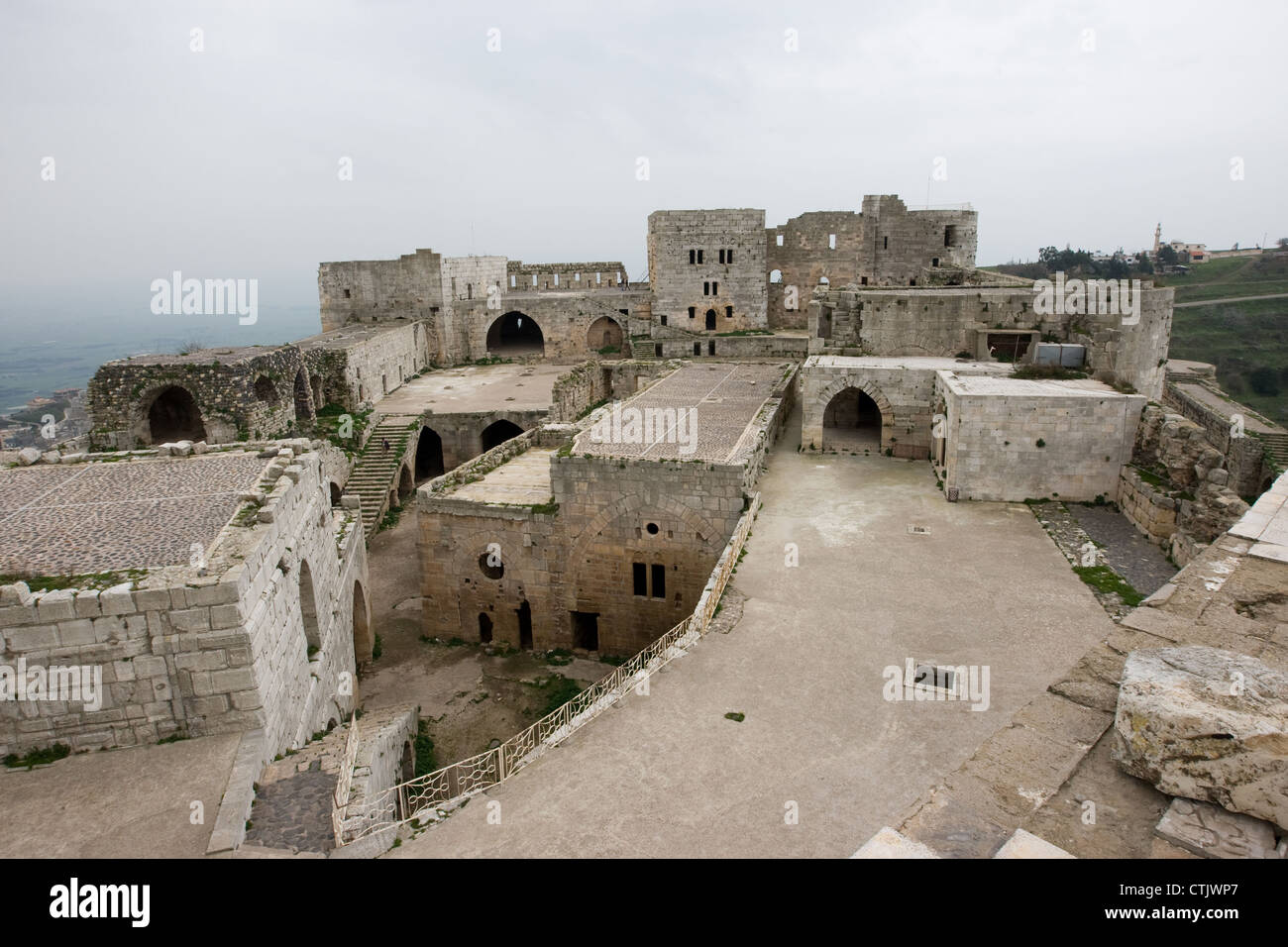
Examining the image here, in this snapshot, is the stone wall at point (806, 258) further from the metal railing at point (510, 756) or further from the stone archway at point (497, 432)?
the metal railing at point (510, 756)

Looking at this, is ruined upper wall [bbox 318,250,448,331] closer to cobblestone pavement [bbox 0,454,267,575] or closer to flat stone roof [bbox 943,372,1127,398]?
flat stone roof [bbox 943,372,1127,398]

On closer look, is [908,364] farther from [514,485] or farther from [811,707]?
[811,707]

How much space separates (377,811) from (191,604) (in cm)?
245

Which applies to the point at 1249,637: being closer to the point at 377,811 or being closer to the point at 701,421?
the point at 377,811

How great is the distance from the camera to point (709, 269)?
111 ft

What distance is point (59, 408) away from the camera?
63219 mm

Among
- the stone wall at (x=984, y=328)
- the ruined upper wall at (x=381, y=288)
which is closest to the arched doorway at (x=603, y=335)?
the ruined upper wall at (x=381, y=288)

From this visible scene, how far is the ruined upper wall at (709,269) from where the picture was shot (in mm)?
33281

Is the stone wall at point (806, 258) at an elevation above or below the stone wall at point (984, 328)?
above

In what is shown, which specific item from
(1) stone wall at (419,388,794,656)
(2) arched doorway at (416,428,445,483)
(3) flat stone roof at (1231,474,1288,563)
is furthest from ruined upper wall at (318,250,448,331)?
(3) flat stone roof at (1231,474,1288,563)

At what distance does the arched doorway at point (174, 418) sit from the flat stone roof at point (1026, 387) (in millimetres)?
20655

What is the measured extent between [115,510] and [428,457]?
789 inches

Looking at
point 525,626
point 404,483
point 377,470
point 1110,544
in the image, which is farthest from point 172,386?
point 1110,544

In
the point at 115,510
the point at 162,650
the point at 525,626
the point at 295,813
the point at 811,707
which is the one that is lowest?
the point at 525,626
